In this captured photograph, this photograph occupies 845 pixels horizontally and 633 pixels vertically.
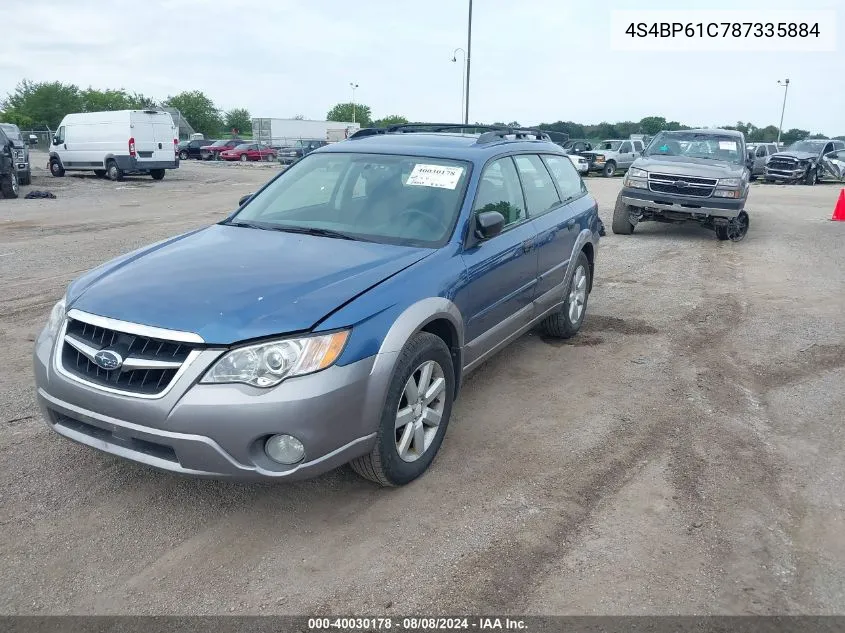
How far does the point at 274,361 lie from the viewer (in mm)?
2926

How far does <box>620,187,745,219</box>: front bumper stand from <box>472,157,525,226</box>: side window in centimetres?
744

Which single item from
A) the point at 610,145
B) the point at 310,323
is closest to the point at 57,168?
the point at 610,145

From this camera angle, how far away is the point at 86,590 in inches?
109

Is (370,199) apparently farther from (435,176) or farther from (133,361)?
(133,361)

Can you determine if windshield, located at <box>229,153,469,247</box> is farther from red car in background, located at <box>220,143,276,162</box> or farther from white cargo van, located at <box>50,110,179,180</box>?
red car in background, located at <box>220,143,276,162</box>

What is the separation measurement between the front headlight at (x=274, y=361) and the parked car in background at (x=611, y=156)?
95.3 ft

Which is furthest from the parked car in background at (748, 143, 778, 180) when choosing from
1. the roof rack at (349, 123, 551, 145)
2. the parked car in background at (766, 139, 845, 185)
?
the roof rack at (349, 123, 551, 145)

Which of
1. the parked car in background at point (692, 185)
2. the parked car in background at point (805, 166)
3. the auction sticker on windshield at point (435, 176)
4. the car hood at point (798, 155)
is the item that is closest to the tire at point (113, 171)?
the parked car in background at point (692, 185)

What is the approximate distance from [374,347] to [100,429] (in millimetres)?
1261

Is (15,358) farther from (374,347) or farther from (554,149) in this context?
(554,149)

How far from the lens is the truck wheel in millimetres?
27480

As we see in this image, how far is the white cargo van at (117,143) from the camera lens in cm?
2272

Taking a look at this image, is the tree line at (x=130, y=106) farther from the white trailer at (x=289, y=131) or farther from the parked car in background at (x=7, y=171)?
the parked car in background at (x=7, y=171)

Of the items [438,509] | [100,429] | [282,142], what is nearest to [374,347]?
[438,509]
